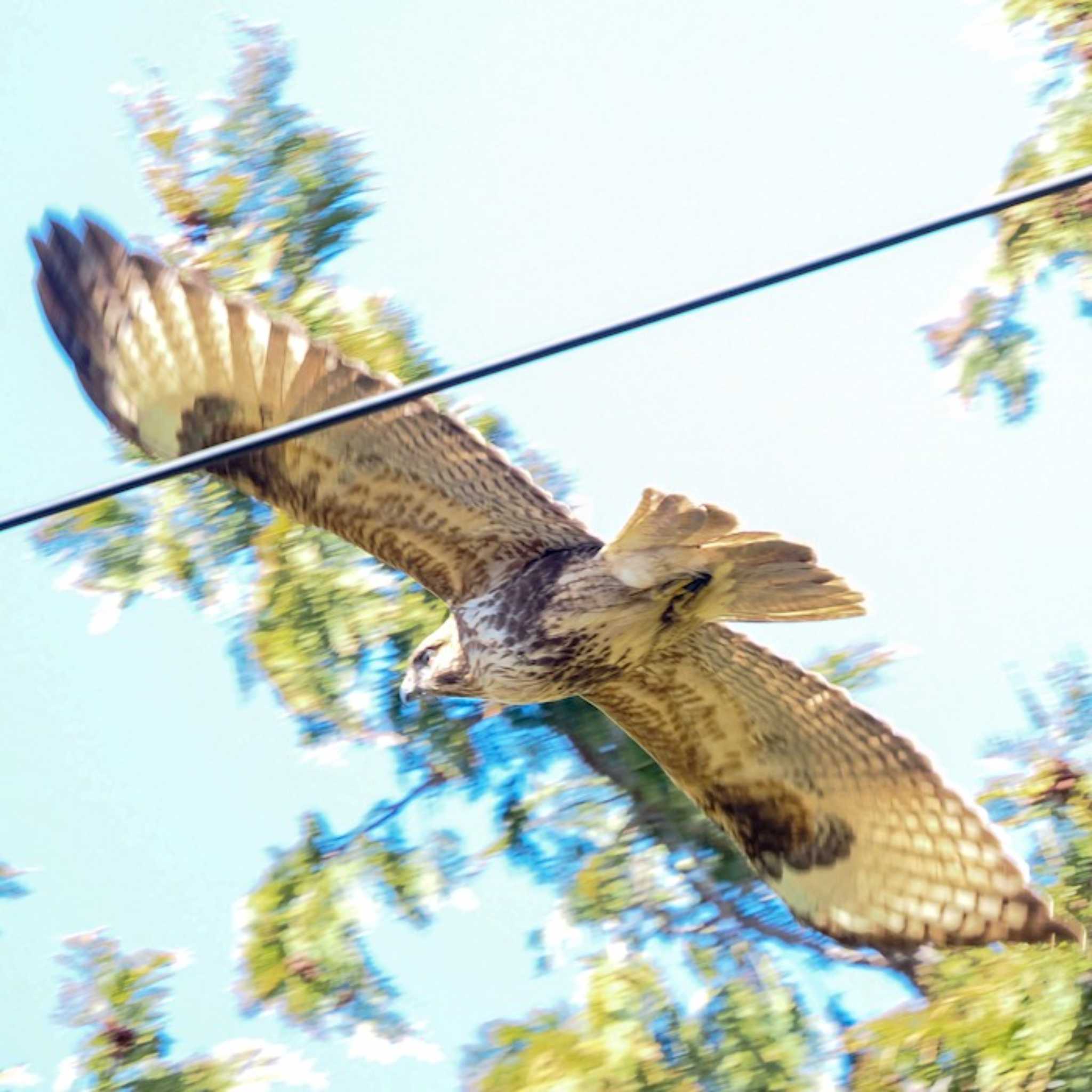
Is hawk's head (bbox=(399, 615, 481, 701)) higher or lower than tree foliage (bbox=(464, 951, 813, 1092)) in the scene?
higher

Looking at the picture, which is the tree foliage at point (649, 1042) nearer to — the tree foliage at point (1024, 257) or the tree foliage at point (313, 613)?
the tree foliage at point (313, 613)

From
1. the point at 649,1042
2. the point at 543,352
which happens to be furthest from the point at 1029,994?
the point at 543,352

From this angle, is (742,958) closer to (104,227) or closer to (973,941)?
(973,941)

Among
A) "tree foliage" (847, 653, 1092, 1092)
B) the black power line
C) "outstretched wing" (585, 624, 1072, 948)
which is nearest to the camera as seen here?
the black power line

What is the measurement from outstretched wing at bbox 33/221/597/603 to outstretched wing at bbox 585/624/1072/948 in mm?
450

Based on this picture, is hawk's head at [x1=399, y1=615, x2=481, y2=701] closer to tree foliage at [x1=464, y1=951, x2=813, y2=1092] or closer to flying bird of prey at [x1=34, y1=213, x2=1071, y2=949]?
flying bird of prey at [x1=34, y1=213, x2=1071, y2=949]

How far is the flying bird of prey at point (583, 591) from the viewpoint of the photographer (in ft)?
10.5

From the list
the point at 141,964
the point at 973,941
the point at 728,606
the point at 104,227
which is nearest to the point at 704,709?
the point at 728,606

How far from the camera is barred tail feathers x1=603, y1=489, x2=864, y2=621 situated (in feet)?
10.2

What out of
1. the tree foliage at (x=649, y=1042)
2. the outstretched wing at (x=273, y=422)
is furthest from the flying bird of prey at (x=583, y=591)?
the tree foliage at (x=649, y=1042)

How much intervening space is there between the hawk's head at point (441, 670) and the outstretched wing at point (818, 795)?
0.98 feet

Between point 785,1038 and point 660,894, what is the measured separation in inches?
13.9

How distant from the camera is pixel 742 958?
3359 mm

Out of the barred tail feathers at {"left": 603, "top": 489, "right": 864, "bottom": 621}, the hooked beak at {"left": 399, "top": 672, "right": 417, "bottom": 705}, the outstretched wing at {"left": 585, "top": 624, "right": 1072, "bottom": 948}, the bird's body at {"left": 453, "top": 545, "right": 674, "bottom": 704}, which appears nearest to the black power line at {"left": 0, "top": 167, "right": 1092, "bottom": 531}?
the barred tail feathers at {"left": 603, "top": 489, "right": 864, "bottom": 621}
